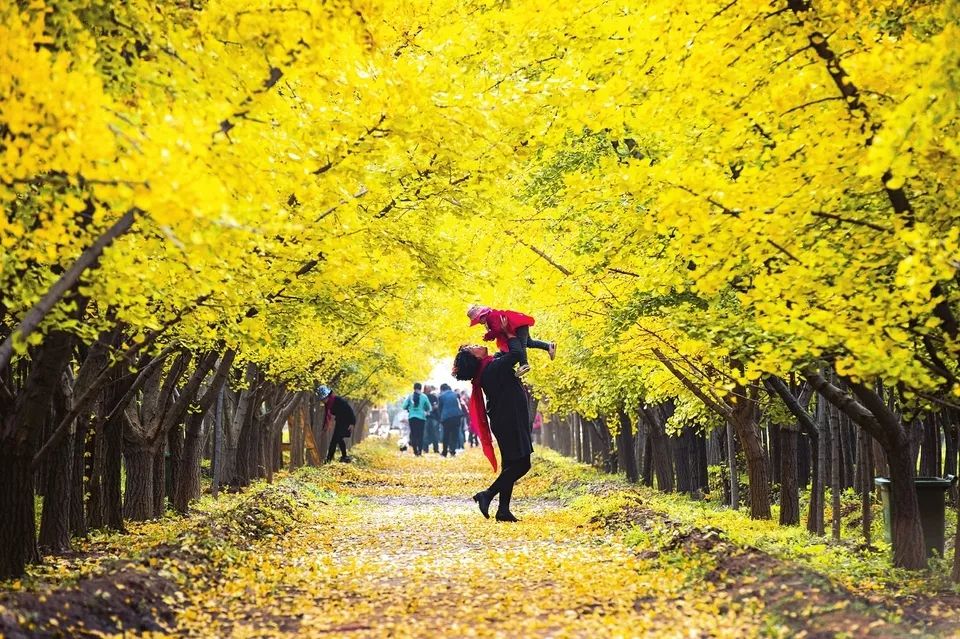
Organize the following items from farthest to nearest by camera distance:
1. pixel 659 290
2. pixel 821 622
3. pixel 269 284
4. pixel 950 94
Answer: pixel 659 290 < pixel 269 284 < pixel 821 622 < pixel 950 94

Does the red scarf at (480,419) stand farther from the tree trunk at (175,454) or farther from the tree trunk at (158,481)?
the tree trunk at (175,454)

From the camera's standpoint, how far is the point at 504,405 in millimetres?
12398

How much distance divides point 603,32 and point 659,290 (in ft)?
9.63

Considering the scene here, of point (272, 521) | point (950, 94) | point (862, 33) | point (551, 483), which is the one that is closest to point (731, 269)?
point (862, 33)

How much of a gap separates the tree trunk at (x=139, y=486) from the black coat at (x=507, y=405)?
4.68 m

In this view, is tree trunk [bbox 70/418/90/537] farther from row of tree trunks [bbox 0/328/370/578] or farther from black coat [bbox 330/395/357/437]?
black coat [bbox 330/395/357/437]

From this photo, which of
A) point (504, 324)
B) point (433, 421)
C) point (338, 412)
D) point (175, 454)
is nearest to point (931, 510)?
point (504, 324)

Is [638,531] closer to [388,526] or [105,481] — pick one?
[388,526]

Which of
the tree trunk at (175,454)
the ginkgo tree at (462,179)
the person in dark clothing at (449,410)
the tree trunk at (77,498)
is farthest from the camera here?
the person in dark clothing at (449,410)

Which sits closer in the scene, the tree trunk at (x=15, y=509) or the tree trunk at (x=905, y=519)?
the tree trunk at (x=15, y=509)

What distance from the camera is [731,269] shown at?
26.5 feet

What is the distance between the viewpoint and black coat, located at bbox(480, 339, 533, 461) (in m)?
12.2

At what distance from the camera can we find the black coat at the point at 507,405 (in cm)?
1221

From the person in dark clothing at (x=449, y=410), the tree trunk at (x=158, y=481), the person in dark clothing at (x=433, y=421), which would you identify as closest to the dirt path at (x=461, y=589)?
the tree trunk at (x=158, y=481)
